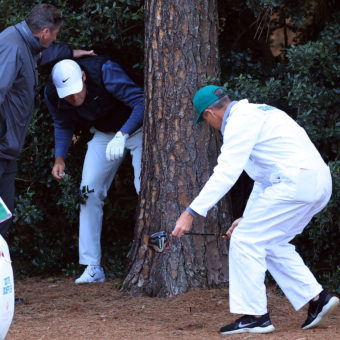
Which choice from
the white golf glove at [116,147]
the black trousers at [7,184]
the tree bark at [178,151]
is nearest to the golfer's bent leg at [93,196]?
the white golf glove at [116,147]

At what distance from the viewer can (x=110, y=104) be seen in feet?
21.5

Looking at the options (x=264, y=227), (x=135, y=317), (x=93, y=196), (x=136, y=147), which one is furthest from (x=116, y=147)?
(x=264, y=227)

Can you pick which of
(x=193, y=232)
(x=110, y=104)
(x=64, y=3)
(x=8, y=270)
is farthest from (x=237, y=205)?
(x=8, y=270)

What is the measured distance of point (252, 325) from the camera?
469 centimetres

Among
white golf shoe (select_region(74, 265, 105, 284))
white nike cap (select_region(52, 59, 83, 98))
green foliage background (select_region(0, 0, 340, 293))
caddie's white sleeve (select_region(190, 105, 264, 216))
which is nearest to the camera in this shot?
caddie's white sleeve (select_region(190, 105, 264, 216))

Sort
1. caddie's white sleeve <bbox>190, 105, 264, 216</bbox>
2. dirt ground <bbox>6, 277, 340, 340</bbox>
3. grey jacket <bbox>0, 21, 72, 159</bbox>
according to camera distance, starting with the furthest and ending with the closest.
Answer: grey jacket <bbox>0, 21, 72, 159</bbox> → dirt ground <bbox>6, 277, 340, 340</bbox> → caddie's white sleeve <bbox>190, 105, 264, 216</bbox>

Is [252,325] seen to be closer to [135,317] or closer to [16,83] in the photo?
[135,317]

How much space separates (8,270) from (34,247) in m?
3.81

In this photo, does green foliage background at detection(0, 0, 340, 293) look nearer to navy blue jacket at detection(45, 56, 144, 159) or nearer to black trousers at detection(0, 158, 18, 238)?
navy blue jacket at detection(45, 56, 144, 159)

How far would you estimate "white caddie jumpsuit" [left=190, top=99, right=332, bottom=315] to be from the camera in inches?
179

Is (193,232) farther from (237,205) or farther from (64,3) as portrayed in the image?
(64,3)

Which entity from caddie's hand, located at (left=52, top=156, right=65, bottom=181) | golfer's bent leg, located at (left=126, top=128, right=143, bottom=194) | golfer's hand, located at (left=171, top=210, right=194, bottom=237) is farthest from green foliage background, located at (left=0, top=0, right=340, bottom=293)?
golfer's hand, located at (left=171, top=210, right=194, bottom=237)

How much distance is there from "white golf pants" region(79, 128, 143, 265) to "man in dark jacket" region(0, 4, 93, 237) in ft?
3.66

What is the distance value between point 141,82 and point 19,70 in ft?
7.14
